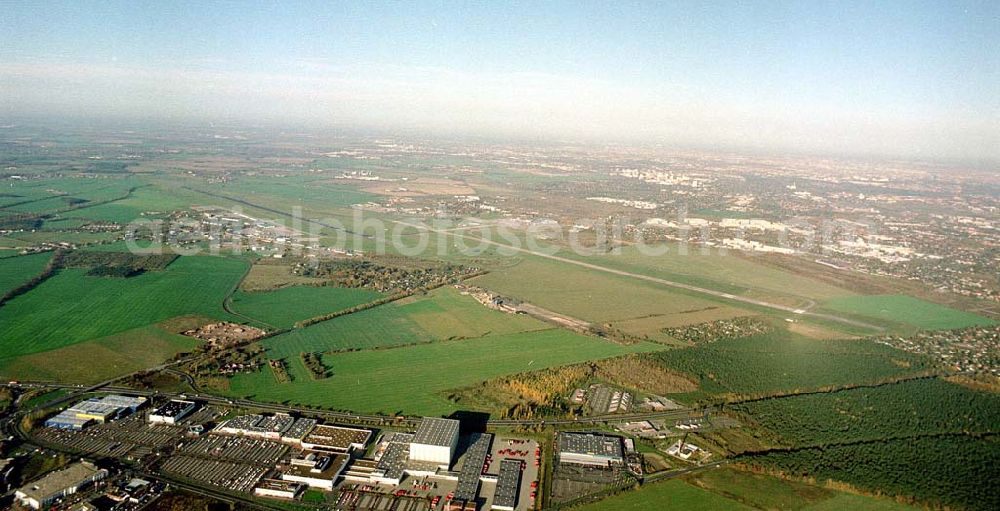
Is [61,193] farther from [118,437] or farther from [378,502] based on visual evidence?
[378,502]

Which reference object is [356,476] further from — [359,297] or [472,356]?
[359,297]

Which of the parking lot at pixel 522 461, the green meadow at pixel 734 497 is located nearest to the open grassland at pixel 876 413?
the green meadow at pixel 734 497

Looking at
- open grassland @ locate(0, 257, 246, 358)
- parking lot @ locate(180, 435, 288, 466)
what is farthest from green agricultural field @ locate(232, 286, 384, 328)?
parking lot @ locate(180, 435, 288, 466)

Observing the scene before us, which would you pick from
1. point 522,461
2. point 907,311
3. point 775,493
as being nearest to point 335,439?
point 522,461

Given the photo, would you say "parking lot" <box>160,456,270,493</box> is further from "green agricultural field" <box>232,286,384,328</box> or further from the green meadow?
"green agricultural field" <box>232,286,384,328</box>

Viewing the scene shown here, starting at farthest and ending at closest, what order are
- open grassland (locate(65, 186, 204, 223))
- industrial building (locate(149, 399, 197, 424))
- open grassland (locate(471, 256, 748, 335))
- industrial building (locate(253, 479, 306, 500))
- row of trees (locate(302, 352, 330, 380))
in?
open grassland (locate(65, 186, 204, 223)) < open grassland (locate(471, 256, 748, 335)) < row of trees (locate(302, 352, 330, 380)) < industrial building (locate(149, 399, 197, 424)) < industrial building (locate(253, 479, 306, 500))

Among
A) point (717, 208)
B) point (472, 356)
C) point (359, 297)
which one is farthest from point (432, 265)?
point (717, 208)
